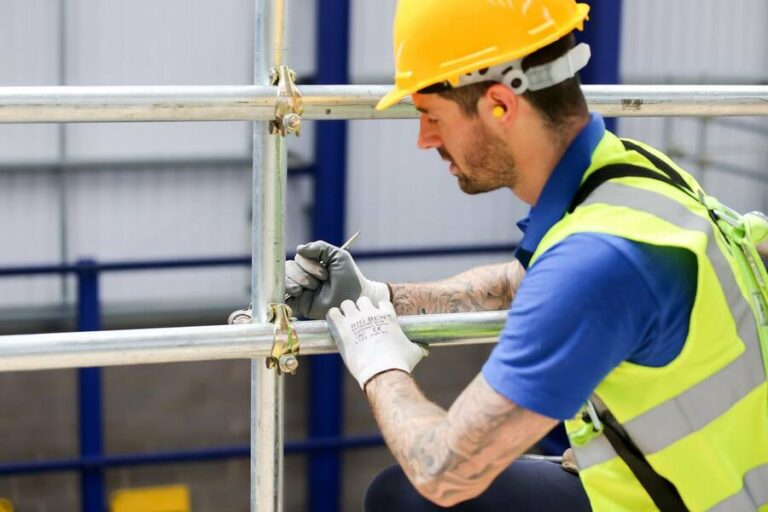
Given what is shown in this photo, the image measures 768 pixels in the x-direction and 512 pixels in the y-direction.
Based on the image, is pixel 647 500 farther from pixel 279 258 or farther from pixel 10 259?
pixel 10 259

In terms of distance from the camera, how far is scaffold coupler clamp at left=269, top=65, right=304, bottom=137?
74.0 inches

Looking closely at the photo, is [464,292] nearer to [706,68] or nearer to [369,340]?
[369,340]

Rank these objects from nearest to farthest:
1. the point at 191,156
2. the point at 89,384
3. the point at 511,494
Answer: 1. the point at 511,494
2. the point at 89,384
3. the point at 191,156

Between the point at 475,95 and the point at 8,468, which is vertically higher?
the point at 475,95

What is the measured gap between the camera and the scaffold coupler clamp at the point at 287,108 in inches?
74.0

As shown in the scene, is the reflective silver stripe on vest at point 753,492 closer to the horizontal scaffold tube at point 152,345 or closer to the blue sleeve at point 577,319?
the blue sleeve at point 577,319

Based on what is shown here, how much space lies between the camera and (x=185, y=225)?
21.4 ft

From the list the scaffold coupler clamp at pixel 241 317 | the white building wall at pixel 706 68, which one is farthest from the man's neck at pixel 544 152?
the white building wall at pixel 706 68

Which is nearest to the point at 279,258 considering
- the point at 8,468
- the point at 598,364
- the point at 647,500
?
the point at 598,364

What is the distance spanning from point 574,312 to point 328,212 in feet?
15.9

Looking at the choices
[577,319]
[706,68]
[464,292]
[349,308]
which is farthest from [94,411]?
[577,319]

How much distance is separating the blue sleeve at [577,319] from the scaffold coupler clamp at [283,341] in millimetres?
325

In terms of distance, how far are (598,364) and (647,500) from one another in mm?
300

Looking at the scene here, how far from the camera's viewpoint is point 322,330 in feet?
6.52
